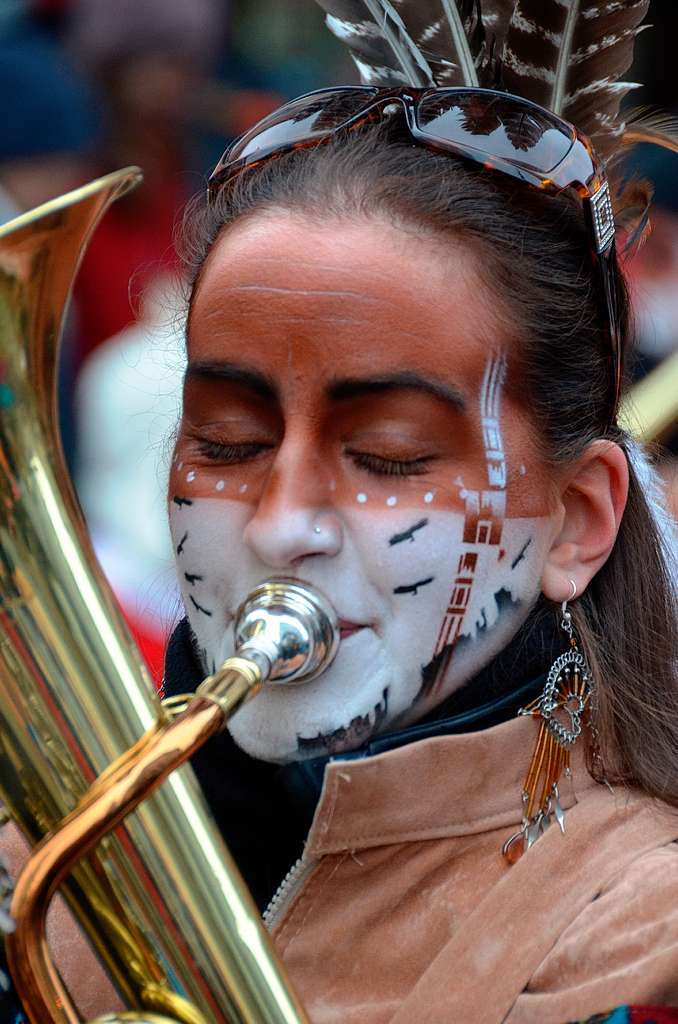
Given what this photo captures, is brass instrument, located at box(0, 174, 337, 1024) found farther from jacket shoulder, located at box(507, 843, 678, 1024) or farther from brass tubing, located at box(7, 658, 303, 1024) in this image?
jacket shoulder, located at box(507, 843, 678, 1024)

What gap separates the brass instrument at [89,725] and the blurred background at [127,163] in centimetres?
161

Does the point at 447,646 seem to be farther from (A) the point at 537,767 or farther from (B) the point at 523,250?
(B) the point at 523,250

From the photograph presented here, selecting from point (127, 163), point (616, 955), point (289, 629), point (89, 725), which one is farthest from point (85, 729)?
point (127, 163)

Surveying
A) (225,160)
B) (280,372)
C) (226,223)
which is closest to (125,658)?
(280,372)

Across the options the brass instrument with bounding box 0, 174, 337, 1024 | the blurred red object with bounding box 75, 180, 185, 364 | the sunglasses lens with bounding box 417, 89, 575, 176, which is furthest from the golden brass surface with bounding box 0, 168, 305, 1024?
the blurred red object with bounding box 75, 180, 185, 364

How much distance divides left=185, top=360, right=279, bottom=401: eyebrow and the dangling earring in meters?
0.49

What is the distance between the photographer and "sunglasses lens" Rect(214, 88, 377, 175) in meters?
2.08

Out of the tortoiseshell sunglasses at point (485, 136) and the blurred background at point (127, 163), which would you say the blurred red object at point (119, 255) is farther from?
the tortoiseshell sunglasses at point (485, 136)

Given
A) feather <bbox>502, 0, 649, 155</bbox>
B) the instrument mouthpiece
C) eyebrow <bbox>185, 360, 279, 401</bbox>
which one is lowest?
the instrument mouthpiece

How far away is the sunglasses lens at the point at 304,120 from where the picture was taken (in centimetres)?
208

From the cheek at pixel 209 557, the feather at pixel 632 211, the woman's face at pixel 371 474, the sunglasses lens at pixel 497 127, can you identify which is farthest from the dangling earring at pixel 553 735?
the feather at pixel 632 211

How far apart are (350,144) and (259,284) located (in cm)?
28

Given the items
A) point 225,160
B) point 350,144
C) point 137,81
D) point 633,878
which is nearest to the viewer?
point 633,878

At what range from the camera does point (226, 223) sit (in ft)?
6.80
